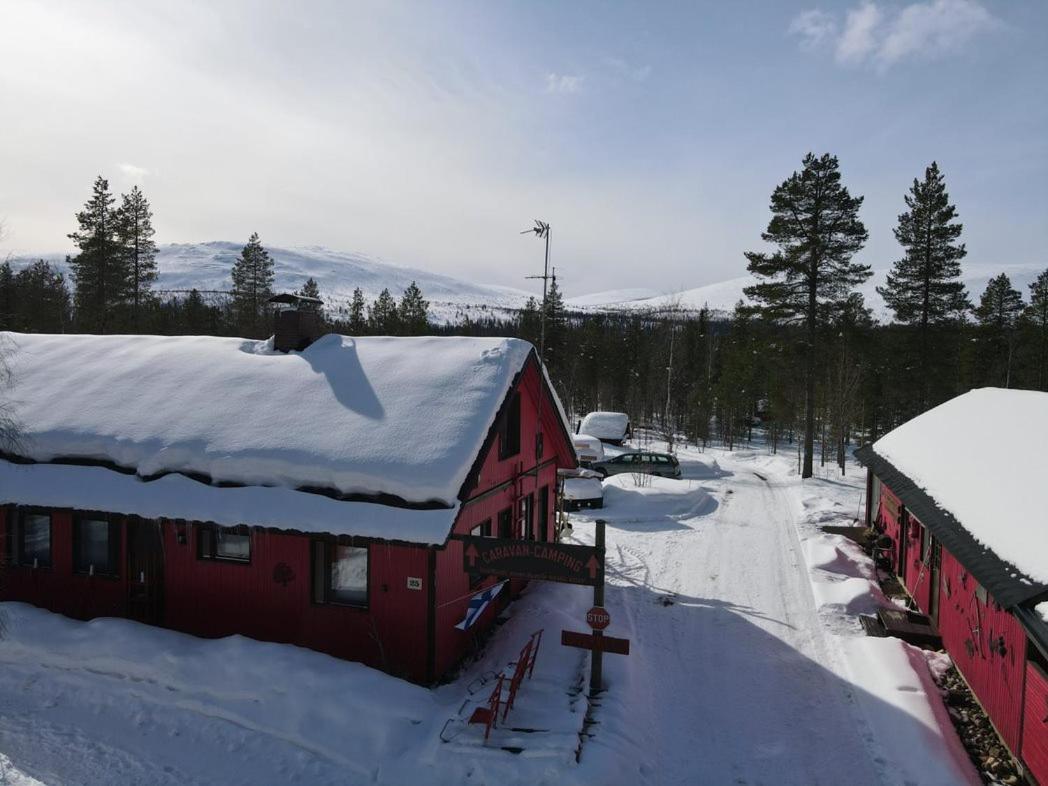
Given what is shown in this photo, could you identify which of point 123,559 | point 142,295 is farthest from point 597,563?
point 142,295

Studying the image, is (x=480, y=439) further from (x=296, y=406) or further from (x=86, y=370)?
(x=86, y=370)

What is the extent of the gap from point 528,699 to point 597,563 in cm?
243

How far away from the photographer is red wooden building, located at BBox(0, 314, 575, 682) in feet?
36.4

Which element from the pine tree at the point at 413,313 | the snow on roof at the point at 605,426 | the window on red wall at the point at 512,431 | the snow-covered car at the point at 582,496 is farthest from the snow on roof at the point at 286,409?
the pine tree at the point at 413,313

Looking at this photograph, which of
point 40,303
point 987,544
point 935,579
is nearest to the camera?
point 987,544

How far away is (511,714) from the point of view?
980cm

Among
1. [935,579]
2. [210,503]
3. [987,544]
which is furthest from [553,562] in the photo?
[935,579]

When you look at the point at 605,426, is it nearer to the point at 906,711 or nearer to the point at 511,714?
the point at 906,711

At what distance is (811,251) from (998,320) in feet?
82.2

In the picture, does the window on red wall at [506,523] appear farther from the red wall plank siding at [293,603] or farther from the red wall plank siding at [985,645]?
the red wall plank siding at [985,645]

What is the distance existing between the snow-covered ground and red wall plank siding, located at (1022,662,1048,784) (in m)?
0.87

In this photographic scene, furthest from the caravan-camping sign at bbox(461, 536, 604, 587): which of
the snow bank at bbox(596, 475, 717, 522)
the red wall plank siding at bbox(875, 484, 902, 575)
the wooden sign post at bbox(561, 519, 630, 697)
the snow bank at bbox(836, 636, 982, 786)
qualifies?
the snow bank at bbox(596, 475, 717, 522)

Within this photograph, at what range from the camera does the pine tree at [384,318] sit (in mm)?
Result: 60688

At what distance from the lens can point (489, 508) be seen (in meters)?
13.7
